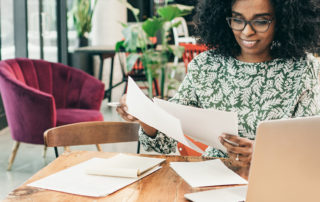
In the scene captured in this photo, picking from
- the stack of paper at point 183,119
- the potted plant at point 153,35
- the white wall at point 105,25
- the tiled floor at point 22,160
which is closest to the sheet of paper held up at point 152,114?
the stack of paper at point 183,119

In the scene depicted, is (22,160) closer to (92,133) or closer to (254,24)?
(92,133)

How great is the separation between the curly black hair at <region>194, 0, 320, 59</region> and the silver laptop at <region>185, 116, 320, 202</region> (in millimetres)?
889

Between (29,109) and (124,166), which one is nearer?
(124,166)

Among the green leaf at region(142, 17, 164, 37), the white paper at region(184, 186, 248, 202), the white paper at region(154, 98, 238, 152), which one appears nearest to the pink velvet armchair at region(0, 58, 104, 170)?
the green leaf at region(142, 17, 164, 37)

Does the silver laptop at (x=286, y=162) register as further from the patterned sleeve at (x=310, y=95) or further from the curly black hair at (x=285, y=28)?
the curly black hair at (x=285, y=28)

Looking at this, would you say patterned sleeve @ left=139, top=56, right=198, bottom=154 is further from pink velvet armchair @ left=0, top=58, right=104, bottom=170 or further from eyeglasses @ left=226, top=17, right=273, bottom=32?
pink velvet armchair @ left=0, top=58, right=104, bottom=170

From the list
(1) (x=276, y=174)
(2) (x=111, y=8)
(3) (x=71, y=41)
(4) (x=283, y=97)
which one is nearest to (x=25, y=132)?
(4) (x=283, y=97)

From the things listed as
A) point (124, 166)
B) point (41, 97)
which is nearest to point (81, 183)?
point (124, 166)

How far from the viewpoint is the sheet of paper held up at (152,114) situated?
3.91 feet

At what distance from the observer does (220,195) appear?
1051 millimetres

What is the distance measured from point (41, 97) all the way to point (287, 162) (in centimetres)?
265

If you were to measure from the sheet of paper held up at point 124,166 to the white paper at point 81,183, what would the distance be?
14 mm

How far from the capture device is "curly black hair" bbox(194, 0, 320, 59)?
154 cm

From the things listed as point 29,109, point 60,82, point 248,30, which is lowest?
point 29,109
